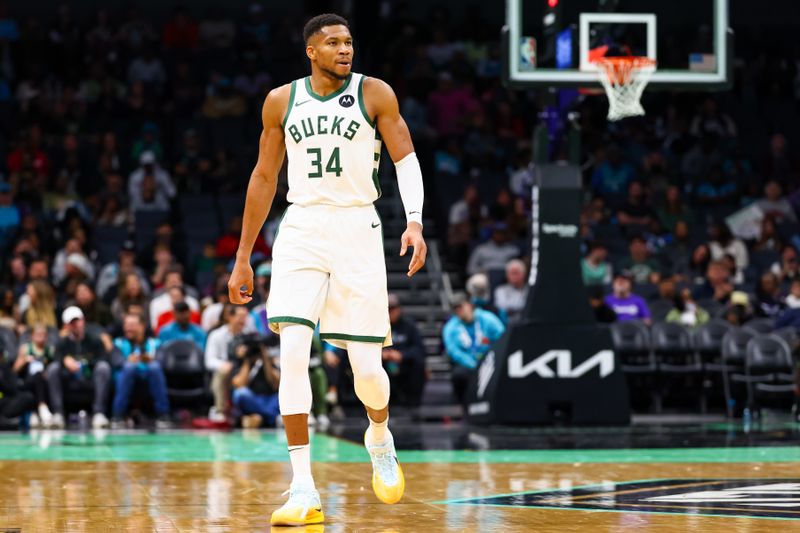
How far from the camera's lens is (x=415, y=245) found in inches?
237

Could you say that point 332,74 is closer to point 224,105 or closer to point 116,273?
point 116,273

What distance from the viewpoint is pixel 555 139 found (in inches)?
511

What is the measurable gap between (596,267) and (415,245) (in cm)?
1127

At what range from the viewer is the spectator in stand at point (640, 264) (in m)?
17.8

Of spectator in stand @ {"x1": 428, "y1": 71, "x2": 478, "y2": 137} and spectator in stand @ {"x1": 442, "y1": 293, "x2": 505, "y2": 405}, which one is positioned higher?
spectator in stand @ {"x1": 428, "y1": 71, "x2": 478, "y2": 137}

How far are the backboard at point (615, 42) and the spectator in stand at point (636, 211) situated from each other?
6.62 m

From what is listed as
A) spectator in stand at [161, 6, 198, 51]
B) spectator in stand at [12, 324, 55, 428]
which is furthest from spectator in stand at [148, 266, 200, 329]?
spectator in stand at [161, 6, 198, 51]

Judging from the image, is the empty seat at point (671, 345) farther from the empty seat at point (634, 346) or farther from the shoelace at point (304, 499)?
the shoelace at point (304, 499)

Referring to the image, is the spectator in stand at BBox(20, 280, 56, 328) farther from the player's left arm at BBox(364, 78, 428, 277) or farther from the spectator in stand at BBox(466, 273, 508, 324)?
the player's left arm at BBox(364, 78, 428, 277)

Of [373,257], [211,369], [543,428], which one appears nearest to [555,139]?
[543,428]

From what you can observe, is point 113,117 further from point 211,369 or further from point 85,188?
point 211,369

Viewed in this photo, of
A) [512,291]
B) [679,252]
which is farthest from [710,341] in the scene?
[679,252]

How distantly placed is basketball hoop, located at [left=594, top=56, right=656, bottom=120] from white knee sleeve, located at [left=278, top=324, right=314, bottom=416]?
21.3 ft

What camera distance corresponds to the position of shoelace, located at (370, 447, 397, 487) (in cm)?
633
